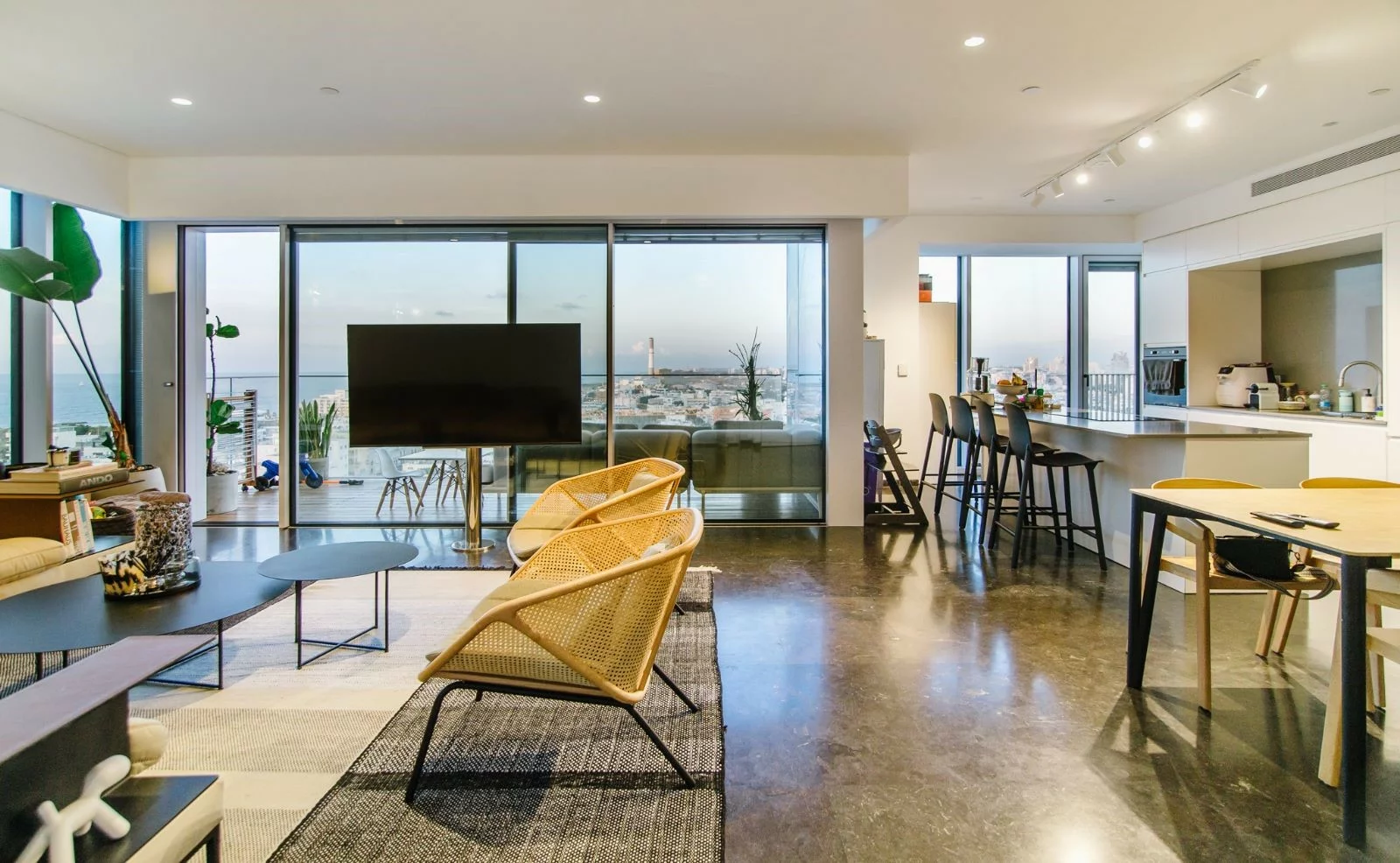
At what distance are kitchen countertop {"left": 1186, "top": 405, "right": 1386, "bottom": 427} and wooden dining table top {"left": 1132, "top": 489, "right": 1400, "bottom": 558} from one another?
2775 millimetres

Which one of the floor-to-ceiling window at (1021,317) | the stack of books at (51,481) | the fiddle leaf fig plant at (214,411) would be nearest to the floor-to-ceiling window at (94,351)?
the fiddle leaf fig plant at (214,411)

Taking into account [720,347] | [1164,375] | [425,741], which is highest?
[720,347]

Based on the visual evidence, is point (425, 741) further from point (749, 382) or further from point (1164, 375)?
point (1164, 375)

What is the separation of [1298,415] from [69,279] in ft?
28.7

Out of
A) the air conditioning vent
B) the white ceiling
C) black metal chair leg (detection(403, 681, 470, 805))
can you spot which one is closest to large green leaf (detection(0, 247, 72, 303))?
the white ceiling

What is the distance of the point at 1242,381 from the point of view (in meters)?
6.21

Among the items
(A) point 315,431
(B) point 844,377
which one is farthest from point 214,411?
(B) point 844,377

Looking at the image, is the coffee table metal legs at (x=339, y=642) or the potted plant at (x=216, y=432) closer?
the coffee table metal legs at (x=339, y=642)

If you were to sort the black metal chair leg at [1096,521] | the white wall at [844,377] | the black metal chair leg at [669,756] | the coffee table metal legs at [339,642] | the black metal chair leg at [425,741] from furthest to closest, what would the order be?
1. the white wall at [844,377]
2. the black metal chair leg at [1096,521]
3. the coffee table metal legs at [339,642]
4. the black metal chair leg at [669,756]
5. the black metal chair leg at [425,741]

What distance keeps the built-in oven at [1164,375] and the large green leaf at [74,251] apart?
8498 millimetres

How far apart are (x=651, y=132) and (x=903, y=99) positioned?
5.18ft

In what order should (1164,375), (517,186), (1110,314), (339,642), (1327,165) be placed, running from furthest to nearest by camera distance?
1. (1110,314)
2. (1164,375)
3. (517,186)
4. (1327,165)
5. (339,642)

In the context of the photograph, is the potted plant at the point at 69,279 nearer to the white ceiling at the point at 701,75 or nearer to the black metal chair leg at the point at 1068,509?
the white ceiling at the point at 701,75

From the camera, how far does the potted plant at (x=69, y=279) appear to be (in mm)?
4344
